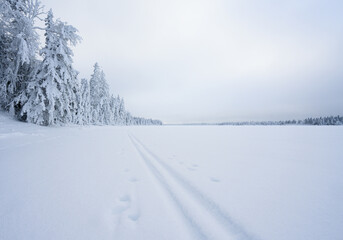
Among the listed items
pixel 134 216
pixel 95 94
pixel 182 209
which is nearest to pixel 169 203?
pixel 182 209

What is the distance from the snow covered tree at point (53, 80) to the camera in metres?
10.8

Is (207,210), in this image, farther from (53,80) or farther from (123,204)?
(53,80)

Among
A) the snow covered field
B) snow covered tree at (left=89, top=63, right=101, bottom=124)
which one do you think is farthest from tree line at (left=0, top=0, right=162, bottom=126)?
snow covered tree at (left=89, top=63, right=101, bottom=124)

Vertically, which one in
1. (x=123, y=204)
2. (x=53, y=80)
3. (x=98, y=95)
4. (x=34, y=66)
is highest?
(x=98, y=95)

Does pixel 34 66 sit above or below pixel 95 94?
below

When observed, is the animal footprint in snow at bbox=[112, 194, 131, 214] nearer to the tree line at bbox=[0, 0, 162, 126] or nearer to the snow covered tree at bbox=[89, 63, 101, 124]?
the tree line at bbox=[0, 0, 162, 126]

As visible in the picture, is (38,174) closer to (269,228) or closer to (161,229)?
(161,229)

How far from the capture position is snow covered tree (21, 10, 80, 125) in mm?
10773

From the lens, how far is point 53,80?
1128cm

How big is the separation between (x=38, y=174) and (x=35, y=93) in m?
12.5

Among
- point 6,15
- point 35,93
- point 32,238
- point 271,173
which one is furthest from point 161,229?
point 6,15

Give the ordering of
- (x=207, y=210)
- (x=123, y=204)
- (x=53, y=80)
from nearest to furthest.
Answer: (x=207, y=210), (x=123, y=204), (x=53, y=80)

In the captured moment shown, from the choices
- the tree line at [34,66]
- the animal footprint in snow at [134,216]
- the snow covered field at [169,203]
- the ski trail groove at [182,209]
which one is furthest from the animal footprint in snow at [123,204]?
the tree line at [34,66]

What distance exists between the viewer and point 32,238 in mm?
1169
